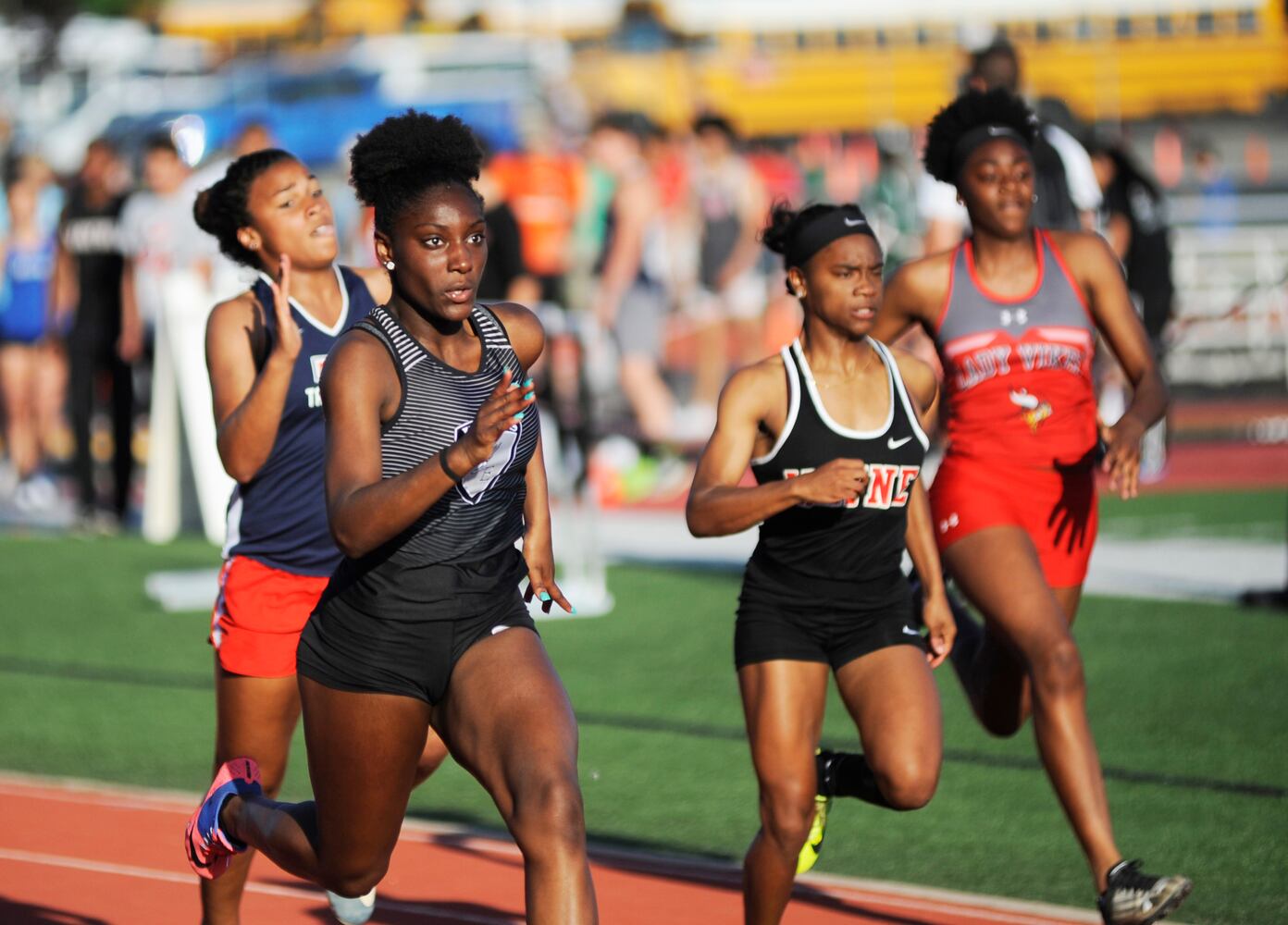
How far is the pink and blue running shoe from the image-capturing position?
5145 millimetres

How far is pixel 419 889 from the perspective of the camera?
6.56 metres

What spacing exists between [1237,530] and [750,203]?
6.48m

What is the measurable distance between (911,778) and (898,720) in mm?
159

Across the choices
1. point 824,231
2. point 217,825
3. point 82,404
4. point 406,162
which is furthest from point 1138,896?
point 82,404

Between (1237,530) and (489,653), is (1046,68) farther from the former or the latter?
(489,653)

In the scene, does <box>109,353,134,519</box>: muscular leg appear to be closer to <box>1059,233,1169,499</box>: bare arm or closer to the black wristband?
<box>1059,233,1169,499</box>: bare arm

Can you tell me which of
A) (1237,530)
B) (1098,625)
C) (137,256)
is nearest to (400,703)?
(1098,625)

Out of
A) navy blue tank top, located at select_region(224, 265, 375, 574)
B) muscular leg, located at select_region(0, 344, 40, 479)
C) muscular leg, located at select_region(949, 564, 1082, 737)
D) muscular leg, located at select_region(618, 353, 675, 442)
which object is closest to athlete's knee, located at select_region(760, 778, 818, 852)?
muscular leg, located at select_region(949, 564, 1082, 737)

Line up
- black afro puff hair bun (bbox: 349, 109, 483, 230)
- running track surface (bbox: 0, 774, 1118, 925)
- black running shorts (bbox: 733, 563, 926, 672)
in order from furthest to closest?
running track surface (bbox: 0, 774, 1118, 925)
black running shorts (bbox: 733, 563, 926, 672)
black afro puff hair bun (bbox: 349, 109, 483, 230)

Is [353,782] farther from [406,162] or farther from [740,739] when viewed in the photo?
[740,739]

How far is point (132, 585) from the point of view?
13062 millimetres

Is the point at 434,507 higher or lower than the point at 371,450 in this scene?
lower

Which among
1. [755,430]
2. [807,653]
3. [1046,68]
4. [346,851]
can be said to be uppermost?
[1046,68]

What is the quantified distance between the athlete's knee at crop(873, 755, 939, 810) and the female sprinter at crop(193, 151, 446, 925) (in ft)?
4.28
